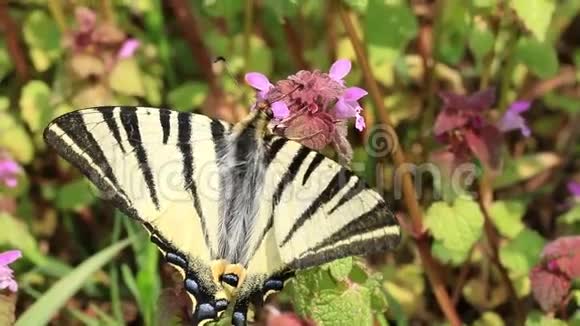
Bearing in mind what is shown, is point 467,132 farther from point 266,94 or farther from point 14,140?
point 14,140

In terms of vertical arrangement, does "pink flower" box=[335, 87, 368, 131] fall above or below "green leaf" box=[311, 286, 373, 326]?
above

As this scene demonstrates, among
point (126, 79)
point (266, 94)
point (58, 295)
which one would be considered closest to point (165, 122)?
point (266, 94)

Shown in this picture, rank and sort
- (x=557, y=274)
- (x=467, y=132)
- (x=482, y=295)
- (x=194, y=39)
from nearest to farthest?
(x=557, y=274) < (x=467, y=132) < (x=482, y=295) < (x=194, y=39)

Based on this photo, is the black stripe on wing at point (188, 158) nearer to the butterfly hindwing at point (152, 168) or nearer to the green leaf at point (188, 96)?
the butterfly hindwing at point (152, 168)

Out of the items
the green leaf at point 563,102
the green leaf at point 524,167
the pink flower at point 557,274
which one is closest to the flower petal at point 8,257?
the pink flower at point 557,274

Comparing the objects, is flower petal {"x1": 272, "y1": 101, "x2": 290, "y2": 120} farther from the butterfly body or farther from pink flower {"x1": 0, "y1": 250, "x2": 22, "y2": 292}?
pink flower {"x1": 0, "y1": 250, "x2": 22, "y2": 292}

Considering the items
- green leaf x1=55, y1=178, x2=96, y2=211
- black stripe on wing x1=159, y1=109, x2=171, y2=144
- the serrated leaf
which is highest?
green leaf x1=55, y1=178, x2=96, y2=211

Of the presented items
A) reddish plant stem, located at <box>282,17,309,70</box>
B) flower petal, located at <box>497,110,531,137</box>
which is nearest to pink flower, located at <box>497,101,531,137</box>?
flower petal, located at <box>497,110,531,137</box>

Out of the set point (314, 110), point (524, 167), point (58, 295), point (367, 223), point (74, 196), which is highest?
point (74, 196)
